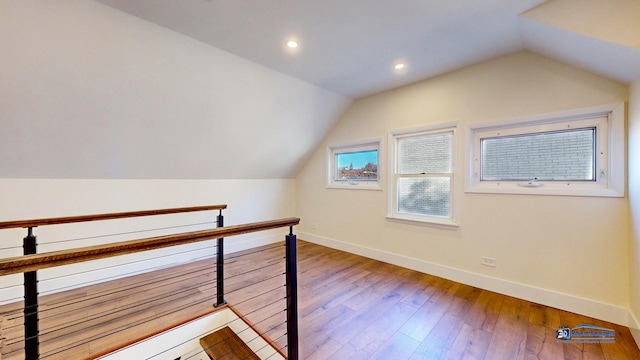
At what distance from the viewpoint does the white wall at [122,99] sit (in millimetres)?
1789

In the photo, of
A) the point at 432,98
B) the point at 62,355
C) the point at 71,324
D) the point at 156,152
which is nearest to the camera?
the point at 62,355

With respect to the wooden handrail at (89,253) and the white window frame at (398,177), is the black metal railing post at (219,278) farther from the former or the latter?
the white window frame at (398,177)

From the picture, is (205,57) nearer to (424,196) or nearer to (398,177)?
(398,177)

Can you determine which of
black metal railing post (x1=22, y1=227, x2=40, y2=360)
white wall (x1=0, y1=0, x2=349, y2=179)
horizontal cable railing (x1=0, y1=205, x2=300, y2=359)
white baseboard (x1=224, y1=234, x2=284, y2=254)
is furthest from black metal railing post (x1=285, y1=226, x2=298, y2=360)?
white baseboard (x1=224, y1=234, x2=284, y2=254)

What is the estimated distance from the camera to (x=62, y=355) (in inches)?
67.6

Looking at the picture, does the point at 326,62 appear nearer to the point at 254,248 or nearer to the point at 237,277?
the point at 237,277

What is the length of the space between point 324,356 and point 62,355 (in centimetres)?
186

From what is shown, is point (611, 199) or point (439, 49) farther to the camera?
point (439, 49)

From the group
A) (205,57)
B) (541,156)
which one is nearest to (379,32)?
(205,57)

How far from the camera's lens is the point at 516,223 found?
97.7 inches

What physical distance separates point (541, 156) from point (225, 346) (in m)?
3.40

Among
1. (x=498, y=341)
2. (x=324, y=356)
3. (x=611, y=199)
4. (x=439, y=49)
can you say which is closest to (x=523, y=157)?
(x=611, y=199)
